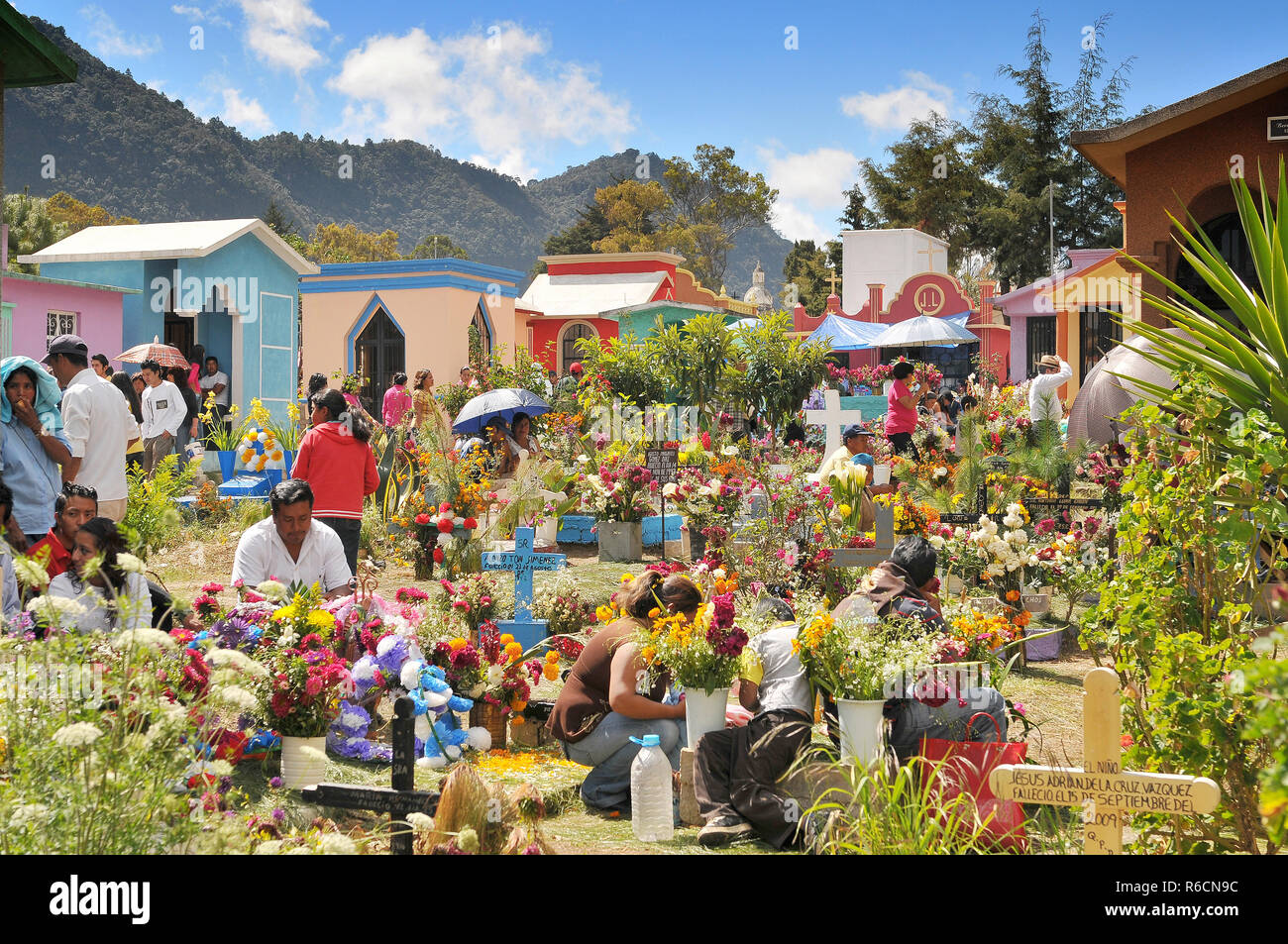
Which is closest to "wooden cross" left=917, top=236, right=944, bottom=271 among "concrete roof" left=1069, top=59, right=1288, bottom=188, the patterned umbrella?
"concrete roof" left=1069, top=59, right=1288, bottom=188

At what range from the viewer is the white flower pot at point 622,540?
11664 mm

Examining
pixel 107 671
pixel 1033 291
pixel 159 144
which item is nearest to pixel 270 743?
pixel 107 671

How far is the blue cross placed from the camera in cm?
776

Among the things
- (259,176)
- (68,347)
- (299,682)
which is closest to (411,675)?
(299,682)

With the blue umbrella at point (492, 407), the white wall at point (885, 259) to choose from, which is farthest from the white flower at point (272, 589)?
the white wall at point (885, 259)

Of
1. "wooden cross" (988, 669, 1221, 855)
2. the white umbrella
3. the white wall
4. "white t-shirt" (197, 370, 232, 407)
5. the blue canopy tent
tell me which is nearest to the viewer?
"wooden cross" (988, 669, 1221, 855)

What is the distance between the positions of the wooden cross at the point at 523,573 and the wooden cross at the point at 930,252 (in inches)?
1288

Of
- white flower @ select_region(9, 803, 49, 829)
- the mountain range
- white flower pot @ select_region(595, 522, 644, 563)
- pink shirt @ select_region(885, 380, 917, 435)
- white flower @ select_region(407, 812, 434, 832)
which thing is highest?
the mountain range

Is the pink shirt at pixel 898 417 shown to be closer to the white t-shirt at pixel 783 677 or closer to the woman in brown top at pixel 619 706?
the woman in brown top at pixel 619 706

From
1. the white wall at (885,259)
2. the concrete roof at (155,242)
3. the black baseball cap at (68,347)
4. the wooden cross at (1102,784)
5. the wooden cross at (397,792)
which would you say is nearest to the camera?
the wooden cross at (1102,784)

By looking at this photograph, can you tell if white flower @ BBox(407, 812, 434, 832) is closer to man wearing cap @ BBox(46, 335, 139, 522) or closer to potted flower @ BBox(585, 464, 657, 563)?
man wearing cap @ BBox(46, 335, 139, 522)

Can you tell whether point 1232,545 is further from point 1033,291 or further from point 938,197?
point 938,197

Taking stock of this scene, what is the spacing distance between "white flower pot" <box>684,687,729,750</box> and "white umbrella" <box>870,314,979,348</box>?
70.2ft

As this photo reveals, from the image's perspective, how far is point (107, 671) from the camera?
324 centimetres
